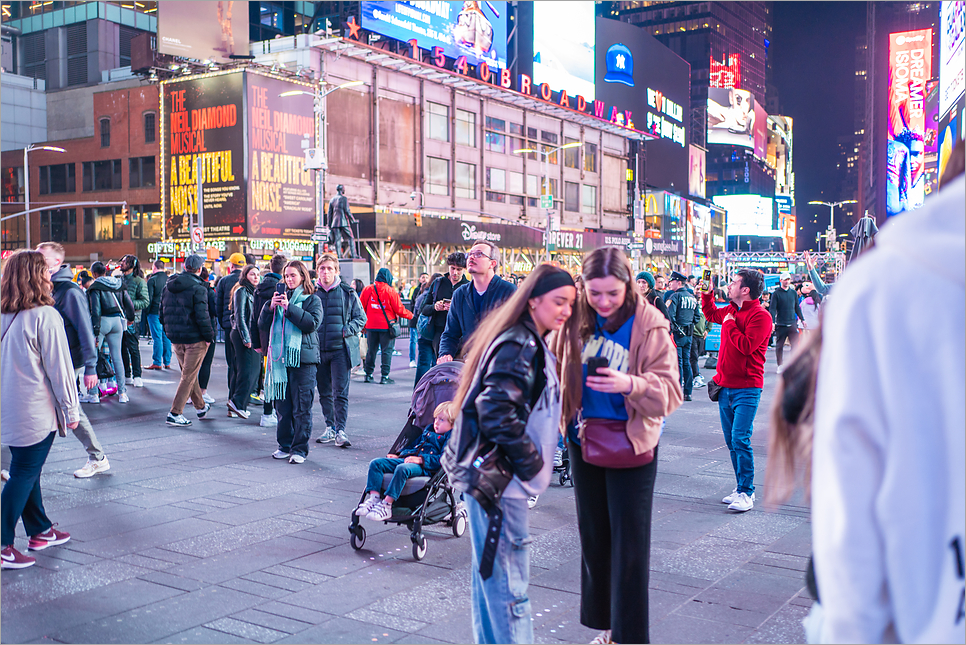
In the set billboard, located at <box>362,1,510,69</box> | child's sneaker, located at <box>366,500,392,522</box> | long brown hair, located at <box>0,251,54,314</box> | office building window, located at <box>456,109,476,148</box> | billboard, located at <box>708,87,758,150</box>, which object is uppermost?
billboard, located at <box>708,87,758,150</box>

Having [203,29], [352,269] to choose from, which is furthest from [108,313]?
[203,29]

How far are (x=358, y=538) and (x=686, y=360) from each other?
9451 mm

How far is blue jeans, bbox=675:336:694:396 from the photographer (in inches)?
557

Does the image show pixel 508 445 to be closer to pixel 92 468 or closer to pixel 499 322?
pixel 499 322

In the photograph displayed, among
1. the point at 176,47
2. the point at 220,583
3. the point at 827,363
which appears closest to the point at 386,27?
the point at 176,47

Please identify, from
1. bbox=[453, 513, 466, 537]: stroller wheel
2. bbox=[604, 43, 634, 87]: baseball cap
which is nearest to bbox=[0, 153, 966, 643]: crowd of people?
bbox=[453, 513, 466, 537]: stroller wheel

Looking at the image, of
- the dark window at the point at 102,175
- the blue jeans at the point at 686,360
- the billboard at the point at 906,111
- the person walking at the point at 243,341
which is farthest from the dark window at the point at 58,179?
the billboard at the point at 906,111

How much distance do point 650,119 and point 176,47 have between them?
167ft

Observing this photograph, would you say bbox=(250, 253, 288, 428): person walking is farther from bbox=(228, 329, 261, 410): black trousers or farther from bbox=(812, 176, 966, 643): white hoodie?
bbox=(812, 176, 966, 643): white hoodie

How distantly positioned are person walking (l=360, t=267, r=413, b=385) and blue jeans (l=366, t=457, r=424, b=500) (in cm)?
907

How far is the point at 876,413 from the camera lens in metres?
1.55

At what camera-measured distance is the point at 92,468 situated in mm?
8266

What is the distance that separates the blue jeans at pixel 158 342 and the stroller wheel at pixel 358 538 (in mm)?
11952

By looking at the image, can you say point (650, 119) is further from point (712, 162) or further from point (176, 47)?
point (712, 162)
